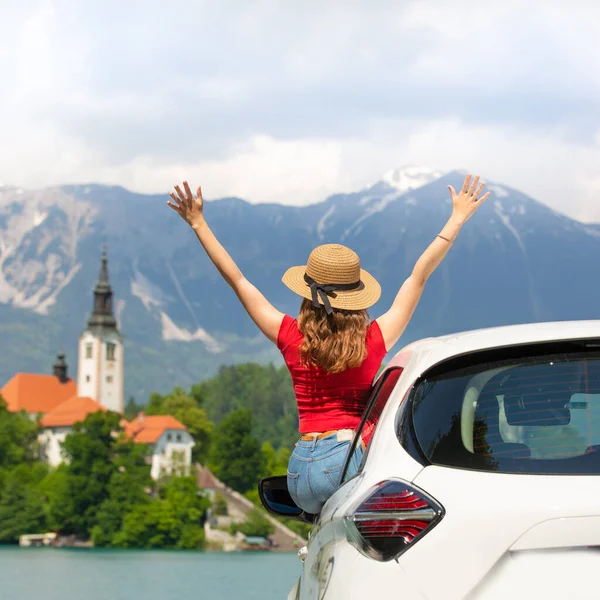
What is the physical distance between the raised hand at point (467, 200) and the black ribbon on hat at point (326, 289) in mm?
936

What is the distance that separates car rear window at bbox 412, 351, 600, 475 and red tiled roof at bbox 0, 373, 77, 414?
590 ft

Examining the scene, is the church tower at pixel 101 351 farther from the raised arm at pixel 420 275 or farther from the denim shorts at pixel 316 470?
the denim shorts at pixel 316 470

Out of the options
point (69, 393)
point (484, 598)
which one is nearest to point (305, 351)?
point (484, 598)

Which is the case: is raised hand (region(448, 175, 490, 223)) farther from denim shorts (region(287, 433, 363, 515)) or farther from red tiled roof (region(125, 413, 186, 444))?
red tiled roof (region(125, 413, 186, 444))

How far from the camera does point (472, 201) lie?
5809 millimetres

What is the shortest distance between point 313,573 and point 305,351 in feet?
3.50

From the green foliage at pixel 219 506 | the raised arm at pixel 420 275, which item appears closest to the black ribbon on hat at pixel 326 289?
the raised arm at pixel 420 275

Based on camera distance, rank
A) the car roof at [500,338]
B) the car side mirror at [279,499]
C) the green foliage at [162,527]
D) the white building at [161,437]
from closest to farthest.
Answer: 1. the car roof at [500,338]
2. the car side mirror at [279,499]
3. the green foliage at [162,527]
4. the white building at [161,437]

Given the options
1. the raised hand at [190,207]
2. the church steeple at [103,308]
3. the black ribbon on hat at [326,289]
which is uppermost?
the church steeple at [103,308]

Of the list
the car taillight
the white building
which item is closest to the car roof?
the car taillight

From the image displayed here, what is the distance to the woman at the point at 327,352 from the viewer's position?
450cm

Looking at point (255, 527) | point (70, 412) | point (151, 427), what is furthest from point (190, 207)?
point (70, 412)

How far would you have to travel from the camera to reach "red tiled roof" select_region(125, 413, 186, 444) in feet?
453

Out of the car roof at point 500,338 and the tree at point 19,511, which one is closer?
the car roof at point 500,338
